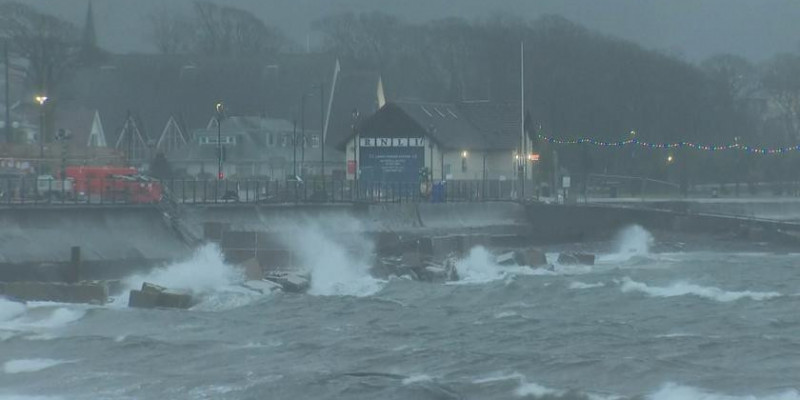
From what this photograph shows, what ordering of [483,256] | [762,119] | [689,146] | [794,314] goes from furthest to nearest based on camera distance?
[762,119], [689,146], [483,256], [794,314]

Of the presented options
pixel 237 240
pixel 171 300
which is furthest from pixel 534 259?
pixel 171 300

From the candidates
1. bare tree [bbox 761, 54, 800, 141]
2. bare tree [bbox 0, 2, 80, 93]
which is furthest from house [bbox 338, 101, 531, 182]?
bare tree [bbox 761, 54, 800, 141]

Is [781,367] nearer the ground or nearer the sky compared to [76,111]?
nearer the ground

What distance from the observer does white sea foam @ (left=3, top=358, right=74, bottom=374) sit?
22000 millimetres

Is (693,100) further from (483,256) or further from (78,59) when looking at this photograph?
(483,256)

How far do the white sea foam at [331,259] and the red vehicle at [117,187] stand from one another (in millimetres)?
4934

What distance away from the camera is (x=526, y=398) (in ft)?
61.5

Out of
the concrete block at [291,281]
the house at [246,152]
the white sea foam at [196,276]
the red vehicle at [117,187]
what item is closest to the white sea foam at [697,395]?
the white sea foam at [196,276]

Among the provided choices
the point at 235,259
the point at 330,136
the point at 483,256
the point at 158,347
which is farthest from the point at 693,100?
the point at 158,347

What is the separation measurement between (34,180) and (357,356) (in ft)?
87.4

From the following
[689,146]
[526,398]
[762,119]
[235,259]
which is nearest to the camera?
[526,398]

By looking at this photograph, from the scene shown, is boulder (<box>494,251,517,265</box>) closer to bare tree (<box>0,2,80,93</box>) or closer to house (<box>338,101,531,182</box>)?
house (<box>338,101,531,182</box>)

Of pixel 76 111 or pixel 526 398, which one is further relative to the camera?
pixel 76 111

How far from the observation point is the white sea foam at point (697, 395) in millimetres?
18297
